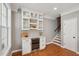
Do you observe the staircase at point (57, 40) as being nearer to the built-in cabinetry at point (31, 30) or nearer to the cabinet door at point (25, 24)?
the built-in cabinetry at point (31, 30)

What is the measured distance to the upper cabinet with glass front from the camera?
2227 millimetres

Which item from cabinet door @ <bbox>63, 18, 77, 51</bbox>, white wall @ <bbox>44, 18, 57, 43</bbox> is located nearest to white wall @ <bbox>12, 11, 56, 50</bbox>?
white wall @ <bbox>44, 18, 57, 43</bbox>

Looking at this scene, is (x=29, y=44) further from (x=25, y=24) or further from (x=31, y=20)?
(x=31, y=20)

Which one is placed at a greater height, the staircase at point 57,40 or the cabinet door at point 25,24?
the cabinet door at point 25,24

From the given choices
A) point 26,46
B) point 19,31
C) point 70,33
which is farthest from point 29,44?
point 70,33

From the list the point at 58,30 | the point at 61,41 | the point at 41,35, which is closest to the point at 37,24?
the point at 41,35

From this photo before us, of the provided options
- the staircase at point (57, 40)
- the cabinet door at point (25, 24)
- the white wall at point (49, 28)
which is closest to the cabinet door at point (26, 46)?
the cabinet door at point (25, 24)

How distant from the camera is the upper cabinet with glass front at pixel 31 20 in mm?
2227

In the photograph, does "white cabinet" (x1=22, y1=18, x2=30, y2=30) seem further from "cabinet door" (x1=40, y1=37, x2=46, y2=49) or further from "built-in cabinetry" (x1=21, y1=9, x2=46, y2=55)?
"cabinet door" (x1=40, y1=37, x2=46, y2=49)

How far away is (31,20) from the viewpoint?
7.68ft

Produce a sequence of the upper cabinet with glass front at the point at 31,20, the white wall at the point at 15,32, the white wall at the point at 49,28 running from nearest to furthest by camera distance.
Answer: the white wall at the point at 15,32 < the upper cabinet with glass front at the point at 31,20 < the white wall at the point at 49,28

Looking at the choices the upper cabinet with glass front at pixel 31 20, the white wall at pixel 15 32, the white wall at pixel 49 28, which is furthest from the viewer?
the white wall at pixel 49 28

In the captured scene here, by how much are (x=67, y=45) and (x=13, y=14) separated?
7.37 ft

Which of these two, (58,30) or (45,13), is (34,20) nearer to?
(45,13)
